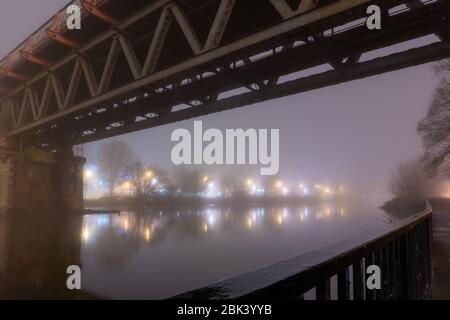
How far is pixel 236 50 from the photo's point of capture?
23.4ft

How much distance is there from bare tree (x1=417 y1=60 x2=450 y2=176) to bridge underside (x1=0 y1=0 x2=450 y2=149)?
19.8 meters

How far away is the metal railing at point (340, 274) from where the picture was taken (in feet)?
4.40

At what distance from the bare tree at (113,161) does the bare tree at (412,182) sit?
2011 inches

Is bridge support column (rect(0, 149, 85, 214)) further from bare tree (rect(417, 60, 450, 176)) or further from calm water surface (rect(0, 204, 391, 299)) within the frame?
bare tree (rect(417, 60, 450, 176))

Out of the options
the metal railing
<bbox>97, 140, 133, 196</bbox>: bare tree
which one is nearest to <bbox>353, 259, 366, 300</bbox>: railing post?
the metal railing

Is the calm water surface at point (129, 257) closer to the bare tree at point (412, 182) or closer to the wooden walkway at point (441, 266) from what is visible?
the wooden walkway at point (441, 266)

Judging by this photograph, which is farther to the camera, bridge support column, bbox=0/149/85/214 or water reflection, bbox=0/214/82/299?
bridge support column, bbox=0/149/85/214

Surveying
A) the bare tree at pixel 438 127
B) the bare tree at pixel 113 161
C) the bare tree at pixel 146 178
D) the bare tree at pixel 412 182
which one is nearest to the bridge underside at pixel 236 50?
the bare tree at pixel 438 127

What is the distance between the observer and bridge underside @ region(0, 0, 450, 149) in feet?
20.7

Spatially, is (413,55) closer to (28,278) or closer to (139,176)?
(28,278)

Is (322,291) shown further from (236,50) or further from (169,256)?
(169,256)

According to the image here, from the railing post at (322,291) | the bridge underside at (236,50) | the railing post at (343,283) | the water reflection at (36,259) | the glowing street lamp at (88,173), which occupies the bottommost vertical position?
the water reflection at (36,259)
